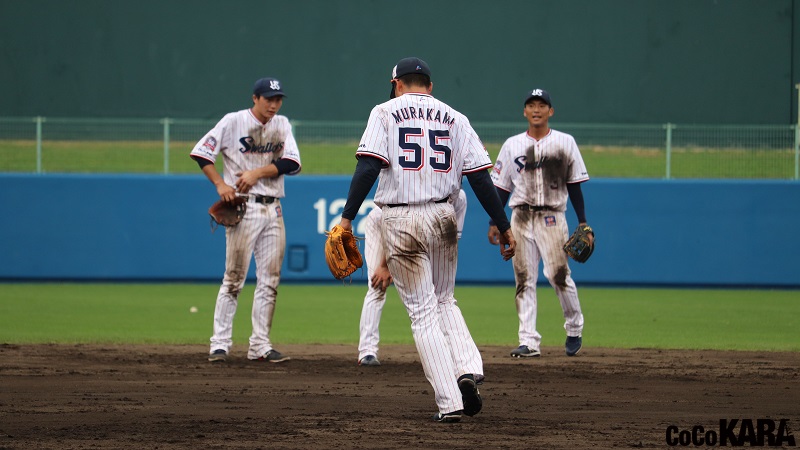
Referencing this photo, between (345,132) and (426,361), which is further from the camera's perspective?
(345,132)

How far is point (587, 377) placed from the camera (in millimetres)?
8719

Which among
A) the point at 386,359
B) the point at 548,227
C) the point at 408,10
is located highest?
the point at 408,10

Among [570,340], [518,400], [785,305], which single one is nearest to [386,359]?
[570,340]

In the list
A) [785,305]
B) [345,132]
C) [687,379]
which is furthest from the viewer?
[345,132]

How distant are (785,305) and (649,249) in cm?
255

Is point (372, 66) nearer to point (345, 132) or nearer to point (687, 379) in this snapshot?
point (345, 132)

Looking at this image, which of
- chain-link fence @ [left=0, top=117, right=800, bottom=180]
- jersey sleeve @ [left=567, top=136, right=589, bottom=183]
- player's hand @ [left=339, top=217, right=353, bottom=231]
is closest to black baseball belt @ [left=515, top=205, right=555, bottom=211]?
jersey sleeve @ [left=567, top=136, right=589, bottom=183]

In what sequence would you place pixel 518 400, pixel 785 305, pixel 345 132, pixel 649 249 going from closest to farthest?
1. pixel 518 400
2. pixel 785 305
3. pixel 649 249
4. pixel 345 132

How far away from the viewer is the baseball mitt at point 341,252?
699 cm

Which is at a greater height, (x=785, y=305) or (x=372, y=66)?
(x=372, y=66)

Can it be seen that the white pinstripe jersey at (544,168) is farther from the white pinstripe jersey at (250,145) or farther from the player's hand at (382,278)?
the white pinstripe jersey at (250,145)

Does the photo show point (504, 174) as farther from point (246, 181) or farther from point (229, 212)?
point (229, 212)

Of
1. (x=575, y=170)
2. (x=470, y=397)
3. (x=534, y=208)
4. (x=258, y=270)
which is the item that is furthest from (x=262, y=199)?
(x=470, y=397)

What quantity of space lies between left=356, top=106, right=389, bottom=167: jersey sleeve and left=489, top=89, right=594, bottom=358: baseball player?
364cm
